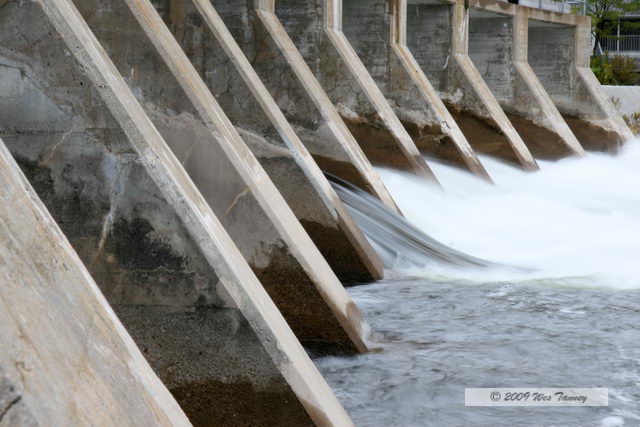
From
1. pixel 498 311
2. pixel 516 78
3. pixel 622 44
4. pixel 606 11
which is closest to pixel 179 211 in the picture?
pixel 498 311

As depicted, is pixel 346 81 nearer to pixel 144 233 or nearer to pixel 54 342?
pixel 144 233

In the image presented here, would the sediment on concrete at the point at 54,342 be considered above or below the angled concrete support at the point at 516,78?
above

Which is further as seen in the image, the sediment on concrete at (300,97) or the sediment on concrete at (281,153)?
the sediment on concrete at (300,97)

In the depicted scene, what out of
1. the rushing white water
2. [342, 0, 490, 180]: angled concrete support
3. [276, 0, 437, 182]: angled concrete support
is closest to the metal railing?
the rushing white water

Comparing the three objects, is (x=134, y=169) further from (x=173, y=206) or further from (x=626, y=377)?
(x=626, y=377)

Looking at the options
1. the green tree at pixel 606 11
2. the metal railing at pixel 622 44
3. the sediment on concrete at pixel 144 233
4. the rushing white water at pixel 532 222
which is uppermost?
the sediment on concrete at pixel 144 233

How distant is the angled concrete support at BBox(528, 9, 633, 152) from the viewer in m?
16.8

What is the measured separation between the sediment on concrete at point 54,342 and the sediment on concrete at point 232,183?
3177 millimetres

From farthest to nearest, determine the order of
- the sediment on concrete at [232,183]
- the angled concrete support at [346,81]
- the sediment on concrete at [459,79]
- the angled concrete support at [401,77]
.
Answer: the sediment on concrete at [459,79], the angled concrete support at [401,77], the angled concrete support at [346,81], the sediment on concrete at [232,183]

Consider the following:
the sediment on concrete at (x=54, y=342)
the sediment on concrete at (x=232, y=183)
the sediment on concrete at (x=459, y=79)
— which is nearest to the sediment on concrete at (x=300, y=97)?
the sediment on concrete at (x=232, y=183)

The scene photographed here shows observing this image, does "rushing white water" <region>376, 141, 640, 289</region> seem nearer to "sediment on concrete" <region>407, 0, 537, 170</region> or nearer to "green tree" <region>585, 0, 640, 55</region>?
"sediment on concrete" <region>407, 0, 537, 170</region>

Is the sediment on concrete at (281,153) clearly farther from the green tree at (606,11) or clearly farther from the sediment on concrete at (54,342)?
the green tree at (606,11)

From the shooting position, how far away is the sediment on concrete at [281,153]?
7652 millimetres

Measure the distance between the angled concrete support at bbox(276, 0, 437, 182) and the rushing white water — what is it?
334 millimetres
